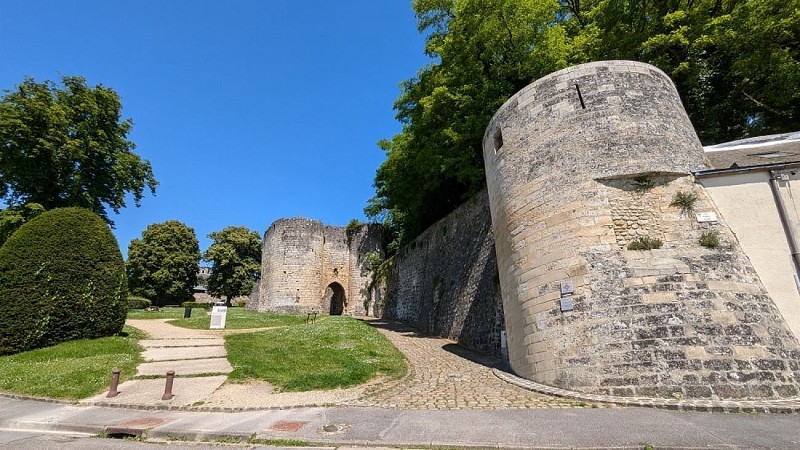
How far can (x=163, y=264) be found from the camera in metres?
35.2

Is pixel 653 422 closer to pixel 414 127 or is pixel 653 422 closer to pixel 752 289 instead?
pixel 752 289

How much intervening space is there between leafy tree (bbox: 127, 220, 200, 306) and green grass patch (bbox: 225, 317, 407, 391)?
26496 millimetres

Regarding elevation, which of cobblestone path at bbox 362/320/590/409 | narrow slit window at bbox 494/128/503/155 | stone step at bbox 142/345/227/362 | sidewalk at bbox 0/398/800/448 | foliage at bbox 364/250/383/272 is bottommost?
sidewalk at bbox 0/398/800/448

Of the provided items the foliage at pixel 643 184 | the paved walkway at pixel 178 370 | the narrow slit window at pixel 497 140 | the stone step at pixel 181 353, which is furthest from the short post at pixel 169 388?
the foliage at pixel 643 184

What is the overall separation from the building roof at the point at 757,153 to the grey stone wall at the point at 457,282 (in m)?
6.43

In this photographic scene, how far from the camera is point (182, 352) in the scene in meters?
10.9

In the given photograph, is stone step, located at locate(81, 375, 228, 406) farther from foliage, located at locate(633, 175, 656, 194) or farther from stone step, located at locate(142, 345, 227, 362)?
foliage, located at locate(633, 175, 656, 194)

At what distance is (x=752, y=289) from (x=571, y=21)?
14.6 meters

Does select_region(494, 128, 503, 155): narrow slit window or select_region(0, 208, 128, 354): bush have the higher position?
select_region(494, 128, 503, 155): narrow slit window

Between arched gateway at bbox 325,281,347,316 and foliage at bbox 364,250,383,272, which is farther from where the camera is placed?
arched gateway at bbox 325,281,347,316

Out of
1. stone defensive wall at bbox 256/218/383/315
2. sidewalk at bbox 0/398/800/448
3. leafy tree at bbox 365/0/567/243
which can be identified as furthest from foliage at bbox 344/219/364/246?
sidewalk at bbox 0/398/800/448

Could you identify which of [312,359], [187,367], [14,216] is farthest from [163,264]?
[312,359]

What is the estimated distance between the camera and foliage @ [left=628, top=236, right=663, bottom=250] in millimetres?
7168

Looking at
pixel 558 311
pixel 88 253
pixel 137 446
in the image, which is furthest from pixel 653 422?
pixel 88 253
